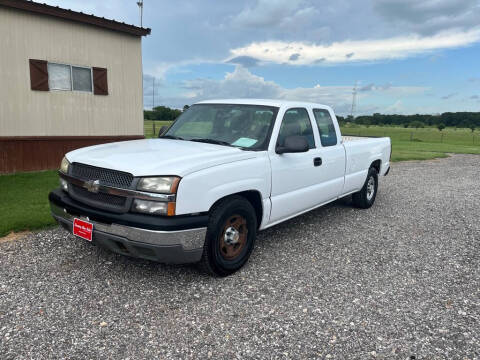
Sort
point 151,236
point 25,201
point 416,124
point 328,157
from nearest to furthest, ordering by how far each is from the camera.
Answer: point 151,236 → point 328,157 → point 25,201 → point 416,124

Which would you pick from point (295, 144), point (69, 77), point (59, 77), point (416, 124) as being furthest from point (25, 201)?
point (416, 124)

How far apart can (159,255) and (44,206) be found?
370 cm

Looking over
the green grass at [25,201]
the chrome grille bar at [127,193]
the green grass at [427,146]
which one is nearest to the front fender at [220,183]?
the chrome grille bar at [127,193]

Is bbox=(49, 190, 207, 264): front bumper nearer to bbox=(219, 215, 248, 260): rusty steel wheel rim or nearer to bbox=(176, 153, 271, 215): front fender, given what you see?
bbox=(176, 153, 271, 215): front fender

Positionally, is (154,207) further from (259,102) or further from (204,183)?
(259,102)

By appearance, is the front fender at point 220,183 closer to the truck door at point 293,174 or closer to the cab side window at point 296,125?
the truck door at point 293,174

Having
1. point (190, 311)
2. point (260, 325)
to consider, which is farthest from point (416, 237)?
point (190, 311)

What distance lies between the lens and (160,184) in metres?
3.15

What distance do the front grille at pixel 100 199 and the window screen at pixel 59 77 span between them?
7.12 meters

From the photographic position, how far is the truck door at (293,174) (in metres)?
4.24

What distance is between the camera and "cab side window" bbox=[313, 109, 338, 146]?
5311 millimetres

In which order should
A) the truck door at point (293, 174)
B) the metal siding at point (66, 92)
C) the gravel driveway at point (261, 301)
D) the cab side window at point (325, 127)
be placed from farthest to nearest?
the metal siding at point (66, 92) < the cab side window at point (325, 127) < the truck door at point (293, 174) < the gravel driveway at point (261, 301)

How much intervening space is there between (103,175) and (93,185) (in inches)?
4.9

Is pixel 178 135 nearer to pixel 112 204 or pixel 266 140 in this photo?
pixel 266 140
